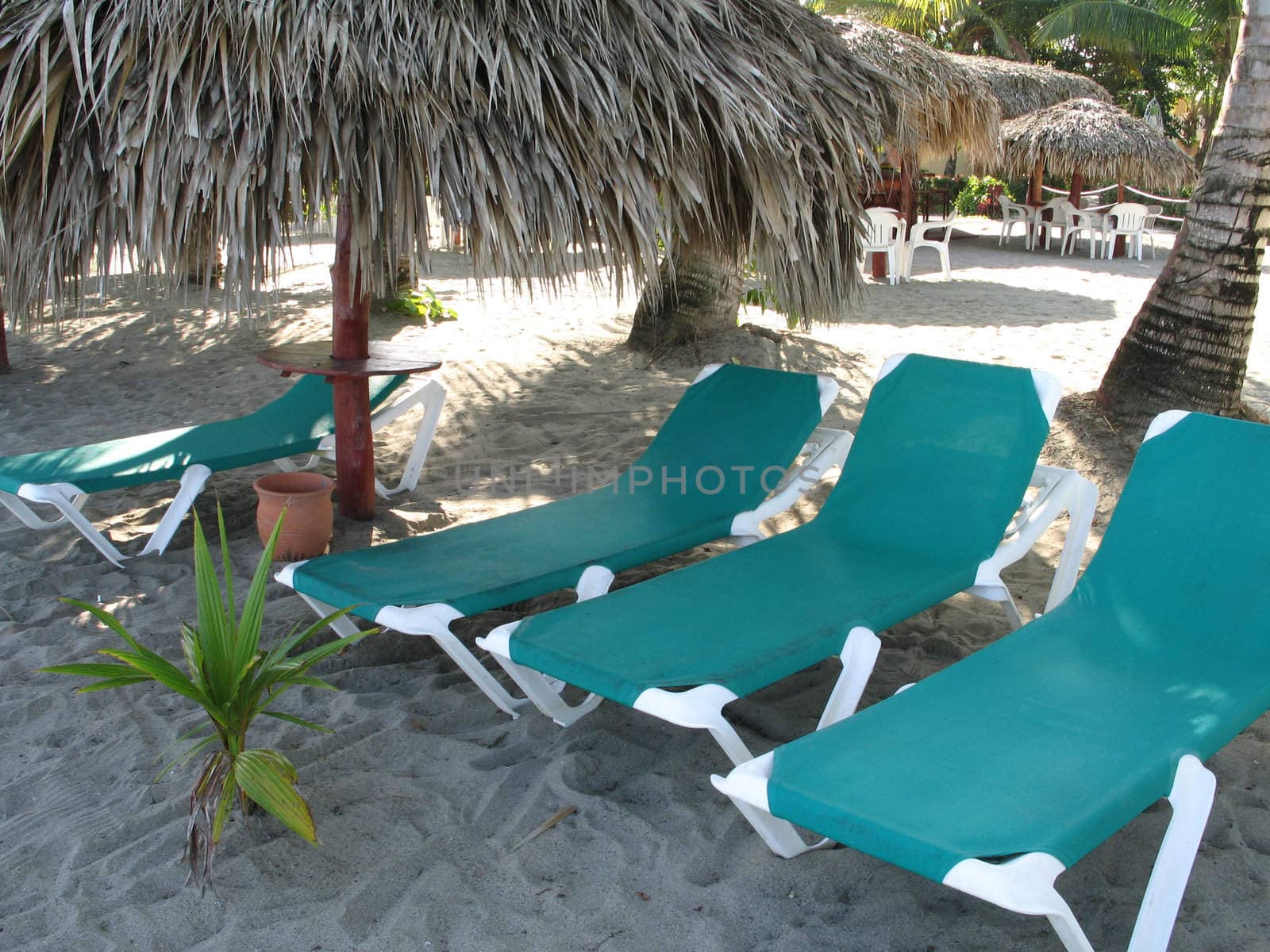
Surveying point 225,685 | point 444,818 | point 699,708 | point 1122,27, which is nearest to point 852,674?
point 699,708

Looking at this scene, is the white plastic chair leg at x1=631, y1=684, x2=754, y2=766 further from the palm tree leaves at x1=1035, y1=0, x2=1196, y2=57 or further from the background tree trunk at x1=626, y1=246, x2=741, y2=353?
the palm tree leaves at x1=1035, y1=0, x2=1196, y2=57

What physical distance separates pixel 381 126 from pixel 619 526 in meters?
1.33

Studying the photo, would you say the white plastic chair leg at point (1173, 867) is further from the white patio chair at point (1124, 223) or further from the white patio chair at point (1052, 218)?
the white patio chair at point (1052, 218)

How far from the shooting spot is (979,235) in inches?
627

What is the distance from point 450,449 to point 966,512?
2829 mm

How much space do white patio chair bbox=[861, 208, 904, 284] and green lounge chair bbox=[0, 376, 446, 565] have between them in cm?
674

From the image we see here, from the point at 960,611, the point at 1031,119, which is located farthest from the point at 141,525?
the point at 1031,119

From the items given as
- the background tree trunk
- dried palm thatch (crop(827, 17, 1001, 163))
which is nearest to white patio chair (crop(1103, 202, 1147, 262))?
dried palm thatch (crop(827, 17, 1001, 163))

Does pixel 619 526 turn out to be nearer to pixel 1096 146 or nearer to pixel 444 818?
pixel 444 818

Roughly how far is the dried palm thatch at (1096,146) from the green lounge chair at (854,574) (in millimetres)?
11413

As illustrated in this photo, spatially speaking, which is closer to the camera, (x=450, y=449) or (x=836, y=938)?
(x=836, y=938)

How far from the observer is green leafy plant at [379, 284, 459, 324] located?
25.9 ft

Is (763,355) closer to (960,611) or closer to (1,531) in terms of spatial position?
(960,611)

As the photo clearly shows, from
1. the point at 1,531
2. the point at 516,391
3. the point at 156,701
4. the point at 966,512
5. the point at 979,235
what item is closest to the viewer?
the point at 156,701
